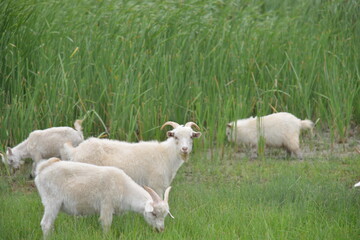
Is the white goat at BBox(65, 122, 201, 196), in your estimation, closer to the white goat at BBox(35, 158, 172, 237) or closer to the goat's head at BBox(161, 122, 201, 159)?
the goat's head at BBox(161, 122, 201, 159)

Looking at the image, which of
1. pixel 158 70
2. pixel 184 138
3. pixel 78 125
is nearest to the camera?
pixel 184 138

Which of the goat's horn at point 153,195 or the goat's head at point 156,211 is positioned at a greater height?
the goat's horn at point 153,195

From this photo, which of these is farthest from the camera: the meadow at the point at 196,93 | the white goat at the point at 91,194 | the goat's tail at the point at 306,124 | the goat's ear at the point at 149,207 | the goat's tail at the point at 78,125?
the goat's tail at the point at 306,124

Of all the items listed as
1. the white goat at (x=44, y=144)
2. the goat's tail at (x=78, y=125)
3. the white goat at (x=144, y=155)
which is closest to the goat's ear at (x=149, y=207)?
the white goat at (x=144, y=155)

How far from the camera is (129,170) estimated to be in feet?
24.9

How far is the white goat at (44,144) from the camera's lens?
852 centimetres

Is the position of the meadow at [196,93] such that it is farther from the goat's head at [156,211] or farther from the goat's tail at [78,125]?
the goat's tail at [78,125]

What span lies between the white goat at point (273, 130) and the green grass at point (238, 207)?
18.4 inches

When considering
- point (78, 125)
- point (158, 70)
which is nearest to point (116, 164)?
point (78, 125)

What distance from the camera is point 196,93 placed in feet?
33.0

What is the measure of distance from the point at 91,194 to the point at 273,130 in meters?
3.96

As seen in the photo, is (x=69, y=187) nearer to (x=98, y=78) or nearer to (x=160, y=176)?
(x=160, y=176)

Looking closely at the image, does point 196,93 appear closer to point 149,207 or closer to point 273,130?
point 273,130

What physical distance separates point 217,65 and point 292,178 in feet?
10.3
